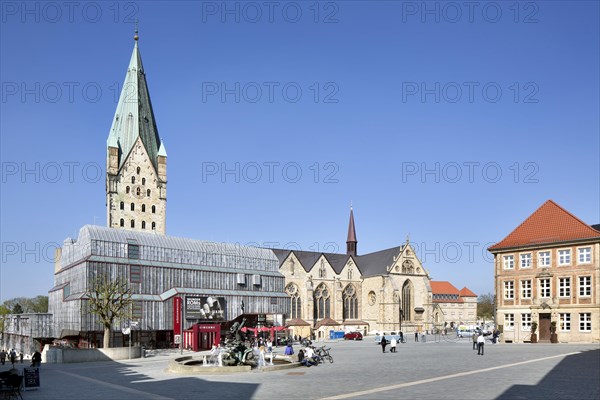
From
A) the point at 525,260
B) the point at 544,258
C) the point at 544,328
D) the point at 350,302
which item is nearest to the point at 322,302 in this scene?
the point at 350,302

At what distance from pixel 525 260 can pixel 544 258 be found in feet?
6.66

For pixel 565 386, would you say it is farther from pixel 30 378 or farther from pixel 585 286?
pixel 585 286

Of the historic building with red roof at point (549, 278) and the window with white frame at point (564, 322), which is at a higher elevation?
the historic building with red roof at point (549, 278)

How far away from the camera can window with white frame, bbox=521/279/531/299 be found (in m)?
59.4

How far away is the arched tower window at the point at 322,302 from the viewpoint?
10169 cm

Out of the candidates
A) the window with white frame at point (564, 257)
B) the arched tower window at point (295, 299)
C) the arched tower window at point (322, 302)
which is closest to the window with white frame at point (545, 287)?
the window with white frame at point (564, 257)

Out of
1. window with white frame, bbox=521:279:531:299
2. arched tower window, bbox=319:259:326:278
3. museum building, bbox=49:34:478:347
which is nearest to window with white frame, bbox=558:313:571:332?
window with white frame, bbox=521:279:531:299

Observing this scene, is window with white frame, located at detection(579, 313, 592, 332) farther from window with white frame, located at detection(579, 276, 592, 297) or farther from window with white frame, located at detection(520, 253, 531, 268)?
window with white frame, located at detection(520, 253, 531, 268)

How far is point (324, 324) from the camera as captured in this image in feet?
303

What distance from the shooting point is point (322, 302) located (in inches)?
4055

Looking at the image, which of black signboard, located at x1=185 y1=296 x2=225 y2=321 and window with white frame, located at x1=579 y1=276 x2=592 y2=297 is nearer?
window with white frame, located at x1=579 y1=276 x2=592 y2=297

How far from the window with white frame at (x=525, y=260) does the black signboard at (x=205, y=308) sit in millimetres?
31141

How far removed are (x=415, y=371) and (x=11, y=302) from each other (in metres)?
151

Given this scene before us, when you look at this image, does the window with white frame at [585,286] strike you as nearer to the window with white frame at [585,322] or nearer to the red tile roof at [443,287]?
the window with white frame at [585,322]
